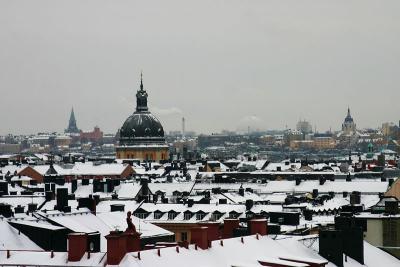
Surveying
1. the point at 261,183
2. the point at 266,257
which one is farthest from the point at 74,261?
the point at 261,183

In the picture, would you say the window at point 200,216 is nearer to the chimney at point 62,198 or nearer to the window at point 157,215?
the window at point 157,215

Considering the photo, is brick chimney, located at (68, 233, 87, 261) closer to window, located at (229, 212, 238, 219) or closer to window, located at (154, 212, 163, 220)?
window, located at (229, 212, 238, 219)

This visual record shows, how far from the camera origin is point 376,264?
159ft

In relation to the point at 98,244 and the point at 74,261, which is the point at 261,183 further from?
the point at 74,261

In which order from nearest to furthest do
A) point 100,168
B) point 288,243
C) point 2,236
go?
point 288,243 < point 2,236 < point 100,168

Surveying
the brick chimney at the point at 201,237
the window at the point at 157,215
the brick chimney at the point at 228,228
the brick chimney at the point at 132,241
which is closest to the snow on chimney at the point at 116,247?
the brick chimney at the point at 132,241

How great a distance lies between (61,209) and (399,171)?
3032 inches

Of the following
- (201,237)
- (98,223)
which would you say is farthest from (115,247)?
(98,223)

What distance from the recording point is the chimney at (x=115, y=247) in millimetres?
35562

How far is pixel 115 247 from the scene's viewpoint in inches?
1404

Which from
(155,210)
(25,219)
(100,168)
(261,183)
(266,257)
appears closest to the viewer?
(266,257)

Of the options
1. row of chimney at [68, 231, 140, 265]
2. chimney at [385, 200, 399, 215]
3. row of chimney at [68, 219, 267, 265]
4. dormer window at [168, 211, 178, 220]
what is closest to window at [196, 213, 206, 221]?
dormer window at [168, 211, 178, 220]

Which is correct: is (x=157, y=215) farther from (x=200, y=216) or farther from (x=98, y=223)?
(x=98, y=223)

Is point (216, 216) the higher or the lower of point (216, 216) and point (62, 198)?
the lower
